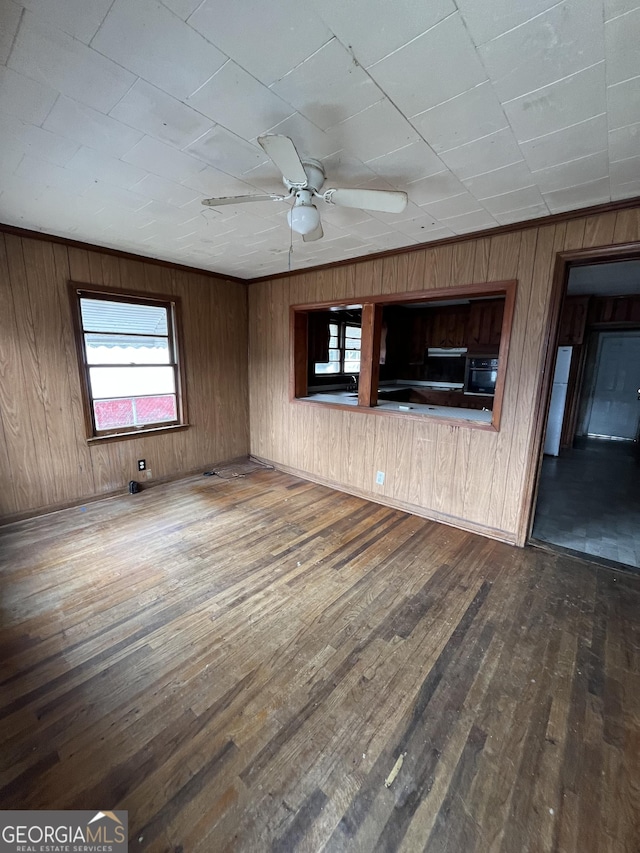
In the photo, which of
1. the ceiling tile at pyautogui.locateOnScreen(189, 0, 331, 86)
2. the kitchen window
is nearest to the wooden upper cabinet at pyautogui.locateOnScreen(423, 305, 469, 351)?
the kitchen window

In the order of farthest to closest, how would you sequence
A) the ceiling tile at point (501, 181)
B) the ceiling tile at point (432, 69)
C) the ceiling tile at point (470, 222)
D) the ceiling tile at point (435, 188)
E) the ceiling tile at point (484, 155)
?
1. the ceiling tile at point (470, 222)
2. the ceiling tile at point (435, 188)
3. the ceiling tile at point (501, 181)
4. the ceiling tile at point (484, 155)
5. the ceiling tile at point (432, 69)

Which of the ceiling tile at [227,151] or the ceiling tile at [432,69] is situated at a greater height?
the ceiling tile at [432,69]

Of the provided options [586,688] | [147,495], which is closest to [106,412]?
[147,495]

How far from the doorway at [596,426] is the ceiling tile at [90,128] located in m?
3.32

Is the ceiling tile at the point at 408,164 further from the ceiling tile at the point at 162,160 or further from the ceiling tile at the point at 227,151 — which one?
the ceiling tile at the point at 162,160

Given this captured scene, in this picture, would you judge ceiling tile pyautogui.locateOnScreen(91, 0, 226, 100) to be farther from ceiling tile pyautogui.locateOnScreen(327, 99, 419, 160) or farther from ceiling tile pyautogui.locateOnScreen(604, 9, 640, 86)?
ceiling tile pyautogui.locateOnScreen(604, 9, 640, 86)

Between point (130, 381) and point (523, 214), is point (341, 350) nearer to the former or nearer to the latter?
point (130, 381)

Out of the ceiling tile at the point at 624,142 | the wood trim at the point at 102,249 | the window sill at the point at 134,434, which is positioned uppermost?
the ceiling tile at the point at 624,142

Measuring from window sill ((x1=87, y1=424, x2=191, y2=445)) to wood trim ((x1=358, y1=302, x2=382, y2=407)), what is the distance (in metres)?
2.31

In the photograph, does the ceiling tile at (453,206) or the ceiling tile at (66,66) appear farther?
the ceiling tile at (453,206)

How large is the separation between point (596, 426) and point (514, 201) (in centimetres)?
642

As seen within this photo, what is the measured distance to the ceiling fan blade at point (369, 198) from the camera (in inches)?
66.8

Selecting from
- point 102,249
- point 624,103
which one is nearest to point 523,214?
point 624,103

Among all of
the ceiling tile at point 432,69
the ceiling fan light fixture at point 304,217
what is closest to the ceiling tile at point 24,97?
the ceiling fan light fixture at point 304,217
